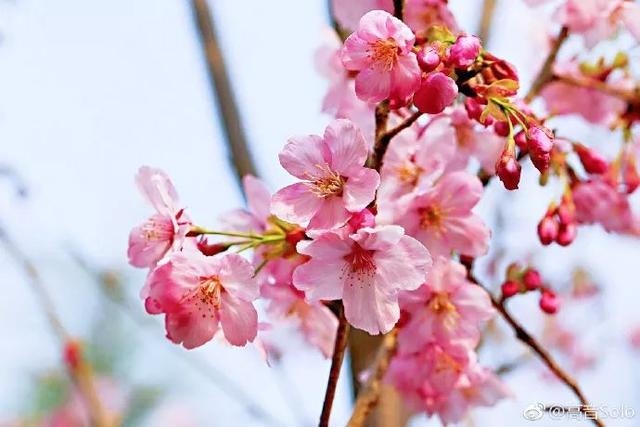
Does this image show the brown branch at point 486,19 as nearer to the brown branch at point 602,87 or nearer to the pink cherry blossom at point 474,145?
the brown branch at point 602,87

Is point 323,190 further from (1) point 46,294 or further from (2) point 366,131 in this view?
(1) point 46,294

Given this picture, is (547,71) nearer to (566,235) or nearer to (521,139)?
(566,235)

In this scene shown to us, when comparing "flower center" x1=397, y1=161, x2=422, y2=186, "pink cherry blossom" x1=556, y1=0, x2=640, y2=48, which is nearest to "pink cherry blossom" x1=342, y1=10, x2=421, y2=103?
"flower center" x1=397, y1=161, x2=422, y2=186

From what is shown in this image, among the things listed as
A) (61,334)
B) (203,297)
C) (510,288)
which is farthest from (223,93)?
(203,297)

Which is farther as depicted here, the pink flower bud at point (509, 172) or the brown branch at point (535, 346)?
the brown branch at point (535, 346)

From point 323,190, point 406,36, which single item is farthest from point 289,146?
point 406,36

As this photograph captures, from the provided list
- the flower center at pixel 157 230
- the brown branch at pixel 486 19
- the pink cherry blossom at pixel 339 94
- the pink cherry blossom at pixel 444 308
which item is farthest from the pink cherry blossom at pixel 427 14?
the brown branch at pixel 486 19
